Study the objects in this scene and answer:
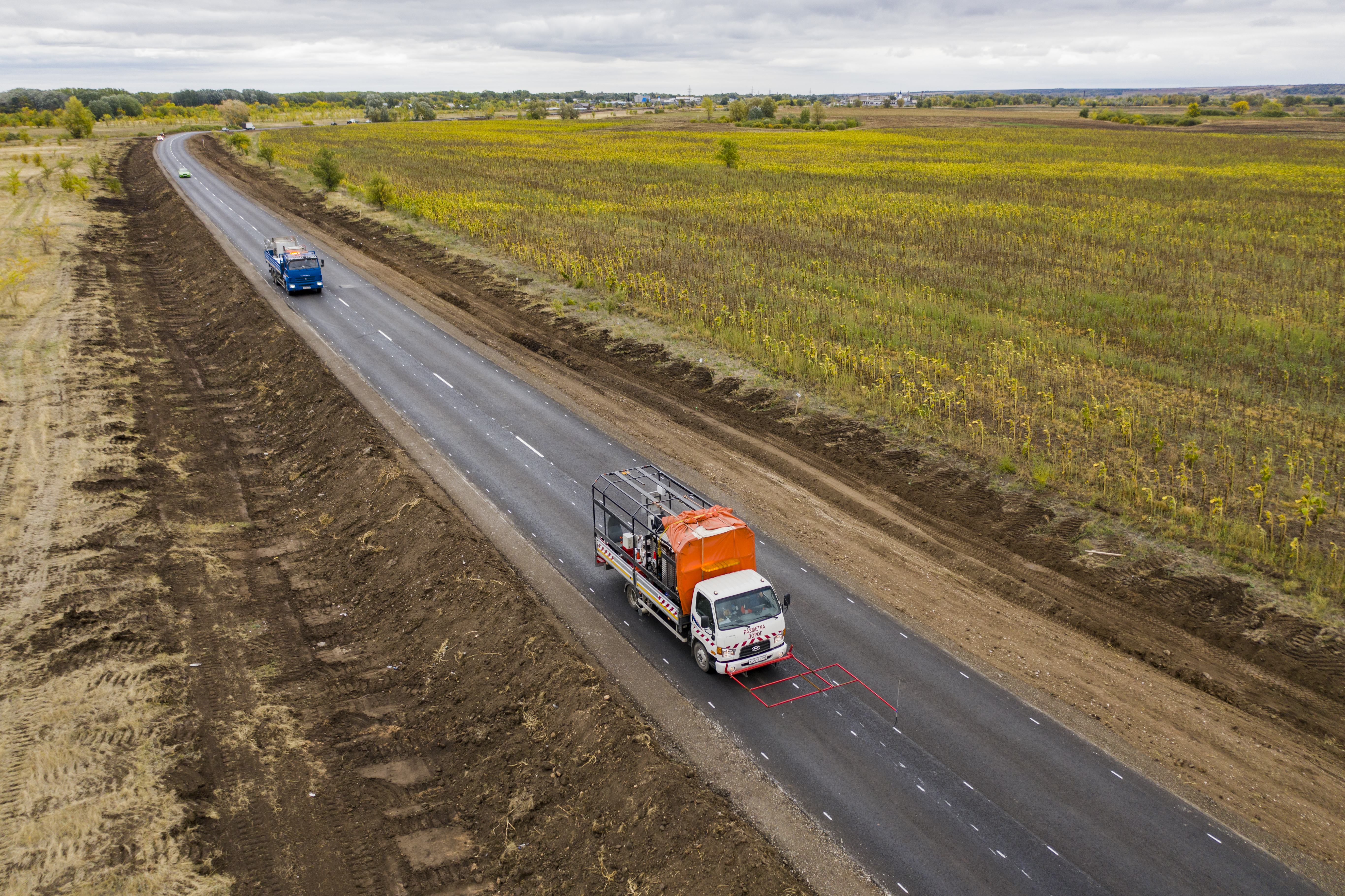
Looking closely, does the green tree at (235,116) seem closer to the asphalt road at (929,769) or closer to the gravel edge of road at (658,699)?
the gravel edge of road at (658,699)

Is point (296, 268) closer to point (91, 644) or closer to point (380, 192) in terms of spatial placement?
point (380, 192)

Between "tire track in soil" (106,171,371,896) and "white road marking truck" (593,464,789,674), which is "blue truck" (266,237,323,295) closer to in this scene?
"tire track in soil" (106,171,371,896)

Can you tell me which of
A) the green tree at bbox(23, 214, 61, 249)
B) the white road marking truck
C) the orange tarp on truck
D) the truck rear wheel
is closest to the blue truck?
the green tree at bbox(23, 214, 61, 249)

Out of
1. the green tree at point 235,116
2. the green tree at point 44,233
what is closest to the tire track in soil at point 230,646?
the green tree at point 44,233

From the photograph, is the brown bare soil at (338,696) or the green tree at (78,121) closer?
the brown bare soil at (338,696)

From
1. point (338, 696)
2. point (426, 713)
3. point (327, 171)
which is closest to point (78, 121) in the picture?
point (327, 171)

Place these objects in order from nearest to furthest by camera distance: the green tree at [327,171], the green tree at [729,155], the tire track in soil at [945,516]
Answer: the tire track in soil at [945,516] < the green tree at [327,171] < the green tree at [729,155]
